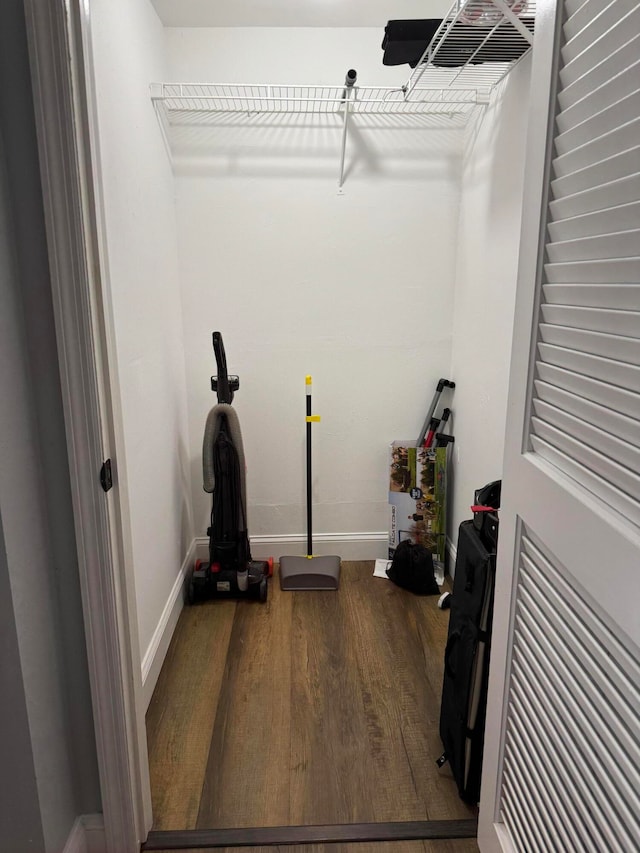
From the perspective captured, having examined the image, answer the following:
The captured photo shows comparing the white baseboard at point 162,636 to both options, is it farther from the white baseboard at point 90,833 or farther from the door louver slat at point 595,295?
the door louver slat at point 595,295

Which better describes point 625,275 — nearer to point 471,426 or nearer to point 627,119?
point 627,119

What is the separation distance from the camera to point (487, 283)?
7.61 feet

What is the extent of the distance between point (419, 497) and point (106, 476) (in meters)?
1.86

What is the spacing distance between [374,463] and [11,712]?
6.66ft

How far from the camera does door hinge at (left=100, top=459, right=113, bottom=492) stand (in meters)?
1.23

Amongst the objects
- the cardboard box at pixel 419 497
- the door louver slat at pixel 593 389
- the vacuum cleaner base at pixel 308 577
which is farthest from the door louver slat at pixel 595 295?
the vacuum cleaner base at pixel 308 577

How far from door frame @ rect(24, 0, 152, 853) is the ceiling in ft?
4.67

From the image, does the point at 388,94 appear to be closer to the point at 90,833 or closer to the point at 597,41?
the point at 597,41

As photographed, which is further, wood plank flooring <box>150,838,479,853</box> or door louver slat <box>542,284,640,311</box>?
wood plank flooring <box>150,838,479,853</box>

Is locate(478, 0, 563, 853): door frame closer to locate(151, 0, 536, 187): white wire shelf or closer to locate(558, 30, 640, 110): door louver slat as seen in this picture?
locate(558, 30, 640, 110): door louver slat

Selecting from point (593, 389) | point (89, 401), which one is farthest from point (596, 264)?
point (89, 401)

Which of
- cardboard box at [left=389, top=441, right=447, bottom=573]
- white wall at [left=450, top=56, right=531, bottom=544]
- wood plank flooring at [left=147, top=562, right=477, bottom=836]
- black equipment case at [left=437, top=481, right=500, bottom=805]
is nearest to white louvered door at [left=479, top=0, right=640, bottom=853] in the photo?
black equipment case at [left=437, top=481, right=500, bottom=805]

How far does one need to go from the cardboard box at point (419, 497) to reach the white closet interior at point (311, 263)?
0.07 m

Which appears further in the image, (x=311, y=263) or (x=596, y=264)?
(x=311, y=263)
